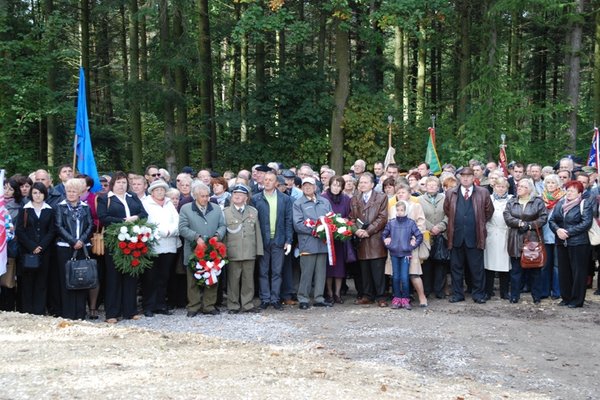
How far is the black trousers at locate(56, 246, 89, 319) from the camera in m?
9.41

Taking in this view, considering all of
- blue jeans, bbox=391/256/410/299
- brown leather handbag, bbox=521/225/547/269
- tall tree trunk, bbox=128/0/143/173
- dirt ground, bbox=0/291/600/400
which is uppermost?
tall tree trunk, bbox=128/0/143/173

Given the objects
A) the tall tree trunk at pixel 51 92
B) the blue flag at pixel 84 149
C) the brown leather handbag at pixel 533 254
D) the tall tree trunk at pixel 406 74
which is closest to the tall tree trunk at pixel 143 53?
the tall tree trunk at pixel 51 92

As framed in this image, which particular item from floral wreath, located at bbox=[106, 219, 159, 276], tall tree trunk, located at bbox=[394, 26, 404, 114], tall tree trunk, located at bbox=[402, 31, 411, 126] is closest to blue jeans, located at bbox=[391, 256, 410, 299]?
floral wreath, located at bbox=[106, 219, 159, 276]

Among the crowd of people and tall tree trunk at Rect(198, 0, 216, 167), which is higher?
tall tree trunk at Rect(198, 0, 216, 167)

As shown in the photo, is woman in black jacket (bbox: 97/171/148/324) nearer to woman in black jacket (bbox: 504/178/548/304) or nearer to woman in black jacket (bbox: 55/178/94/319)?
woman in black jacket (bbox: 55/178/94/319)

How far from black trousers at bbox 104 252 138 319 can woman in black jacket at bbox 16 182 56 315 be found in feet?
2.78

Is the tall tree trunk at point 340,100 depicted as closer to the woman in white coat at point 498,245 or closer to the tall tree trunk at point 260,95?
the tall tree trunk at point 260,95

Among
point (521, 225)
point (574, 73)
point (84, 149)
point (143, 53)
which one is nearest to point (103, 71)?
point (143, 53)

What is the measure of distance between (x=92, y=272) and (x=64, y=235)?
0.64 metres

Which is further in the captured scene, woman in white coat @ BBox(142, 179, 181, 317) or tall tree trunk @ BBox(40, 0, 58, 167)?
tall tree trunk @ BBox(40, 0, 58, 167)

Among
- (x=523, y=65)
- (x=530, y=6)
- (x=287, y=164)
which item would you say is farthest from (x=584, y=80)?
(x=287, y=164)

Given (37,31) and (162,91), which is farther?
(37,31)

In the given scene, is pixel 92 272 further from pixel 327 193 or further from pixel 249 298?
pixel 327 193

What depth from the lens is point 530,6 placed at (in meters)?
24.3
